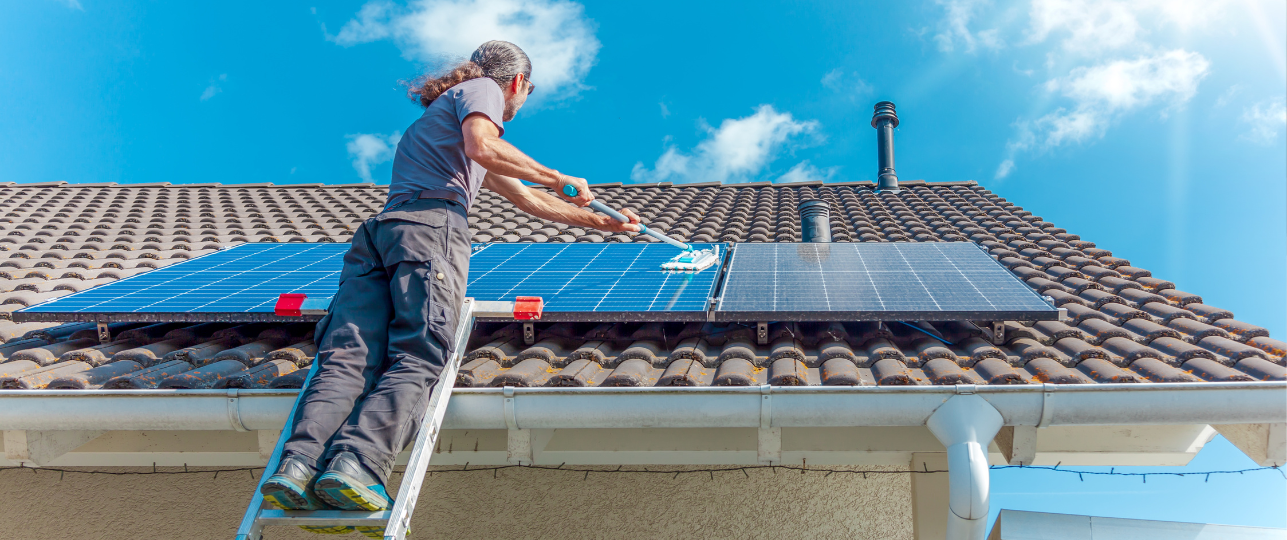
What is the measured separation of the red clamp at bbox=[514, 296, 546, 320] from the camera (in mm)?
3564

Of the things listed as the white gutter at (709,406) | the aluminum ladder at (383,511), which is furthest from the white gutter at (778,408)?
the aluminum ladder at (383,511)

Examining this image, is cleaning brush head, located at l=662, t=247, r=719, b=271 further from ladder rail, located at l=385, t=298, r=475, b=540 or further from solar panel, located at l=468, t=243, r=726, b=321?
ladder rail, located at l=385, t=298, r=475, b=540

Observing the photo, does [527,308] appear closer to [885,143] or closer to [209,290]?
[209,290]

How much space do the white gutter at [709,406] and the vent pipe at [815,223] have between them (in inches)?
126

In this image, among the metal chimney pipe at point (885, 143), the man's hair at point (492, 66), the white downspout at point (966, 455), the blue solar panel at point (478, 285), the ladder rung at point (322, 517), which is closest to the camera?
the ladder rung at point (322, 517)

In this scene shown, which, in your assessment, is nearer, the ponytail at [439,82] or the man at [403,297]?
the man at [403,297]

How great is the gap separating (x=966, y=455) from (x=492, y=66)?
2756mm

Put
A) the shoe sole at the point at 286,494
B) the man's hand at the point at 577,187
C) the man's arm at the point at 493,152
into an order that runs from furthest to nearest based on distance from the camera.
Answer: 1. the man's hand at the point at 577,187
2. the man's arm at the point at 493,152
3. the shoe sole at the point at 286,494

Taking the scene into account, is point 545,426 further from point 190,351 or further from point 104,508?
point 104,508

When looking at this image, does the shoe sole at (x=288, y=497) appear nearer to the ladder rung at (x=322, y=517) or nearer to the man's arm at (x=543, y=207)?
the ladder rung at (x=322, y=517)

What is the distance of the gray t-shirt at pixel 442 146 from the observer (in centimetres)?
303

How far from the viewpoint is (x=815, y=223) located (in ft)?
20.0

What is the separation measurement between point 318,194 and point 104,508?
5994mm

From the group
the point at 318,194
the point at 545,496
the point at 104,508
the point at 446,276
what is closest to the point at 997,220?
the point at 545,496
